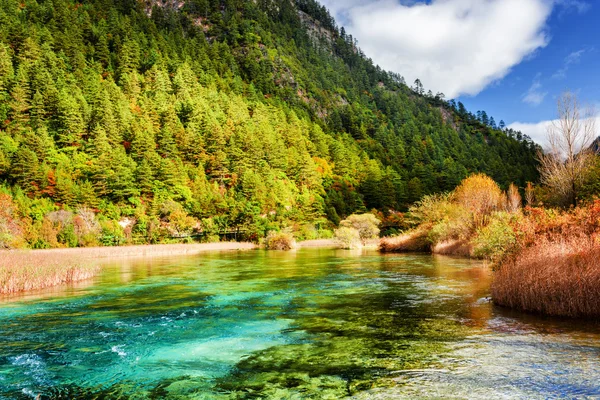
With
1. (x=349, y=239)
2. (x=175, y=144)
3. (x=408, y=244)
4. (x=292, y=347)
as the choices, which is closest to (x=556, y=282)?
(x=292, y=347)

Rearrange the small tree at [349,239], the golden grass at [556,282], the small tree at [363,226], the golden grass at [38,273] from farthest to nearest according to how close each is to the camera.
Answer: the small tree at [363,226]
the small tree at [349,239]
the golden grass at [38,273]
the golden grass at [556,282]

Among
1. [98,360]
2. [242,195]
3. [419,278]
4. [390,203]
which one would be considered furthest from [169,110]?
[98,360]

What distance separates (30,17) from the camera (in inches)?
5468

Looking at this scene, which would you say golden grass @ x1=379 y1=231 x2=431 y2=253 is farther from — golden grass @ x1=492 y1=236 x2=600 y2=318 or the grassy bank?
golden grass @ x1=492 y1=236 x2=600 y2=318

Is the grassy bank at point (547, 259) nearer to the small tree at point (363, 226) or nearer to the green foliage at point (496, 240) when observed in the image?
the green foliage at point (496, 240)

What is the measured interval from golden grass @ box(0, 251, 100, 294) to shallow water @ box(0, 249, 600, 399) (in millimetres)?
2379

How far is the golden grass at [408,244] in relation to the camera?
163ft

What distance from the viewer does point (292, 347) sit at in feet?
37.1

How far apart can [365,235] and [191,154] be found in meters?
50.9

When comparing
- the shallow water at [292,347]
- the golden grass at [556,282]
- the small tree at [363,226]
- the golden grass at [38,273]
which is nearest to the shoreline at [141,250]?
the small tree at [363,226]

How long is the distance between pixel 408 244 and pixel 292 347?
136 ft

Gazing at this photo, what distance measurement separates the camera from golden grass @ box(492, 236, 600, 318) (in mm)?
13031

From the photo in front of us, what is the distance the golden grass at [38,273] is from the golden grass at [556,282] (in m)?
22.6

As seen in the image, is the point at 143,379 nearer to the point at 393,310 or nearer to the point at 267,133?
the point at 393,310
